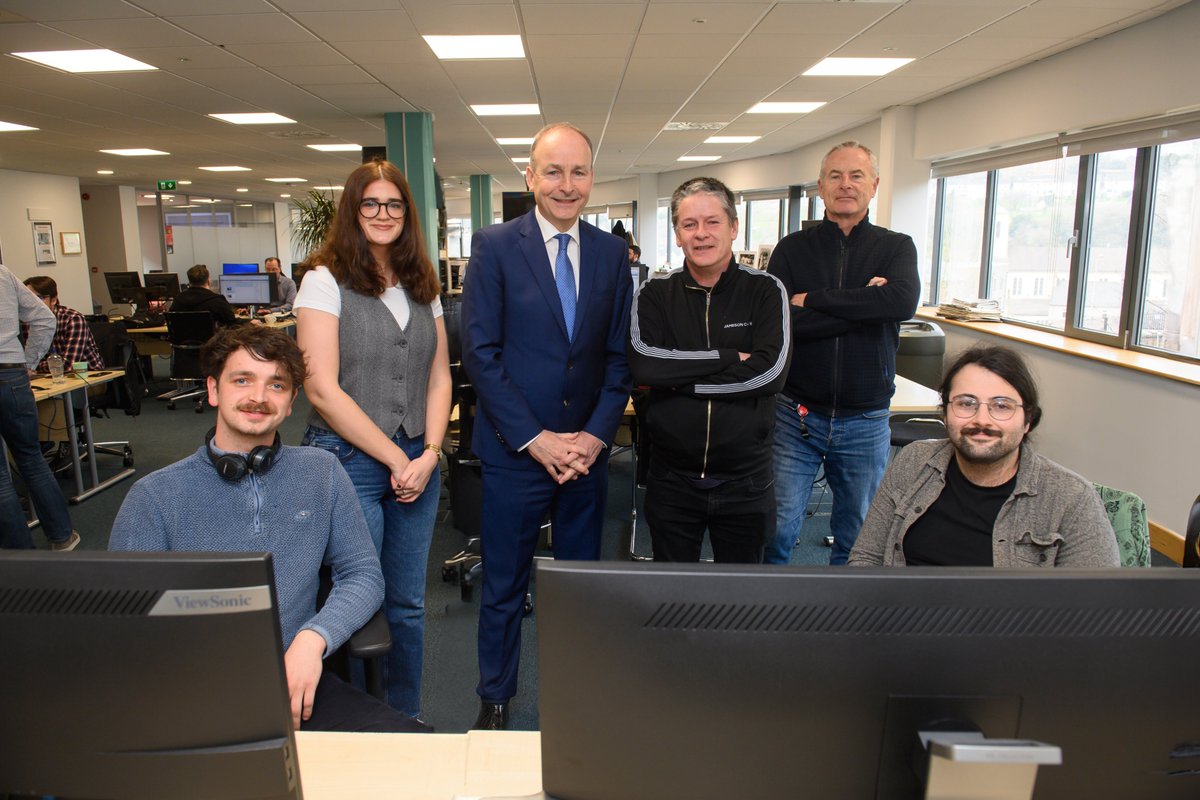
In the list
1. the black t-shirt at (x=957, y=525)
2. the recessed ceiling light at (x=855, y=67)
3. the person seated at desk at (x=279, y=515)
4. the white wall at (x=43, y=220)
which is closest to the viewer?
the person seated at desk at (x=279, y=515)

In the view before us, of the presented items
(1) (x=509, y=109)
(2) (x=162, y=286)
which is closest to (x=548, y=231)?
(1) (x=509, y=109)

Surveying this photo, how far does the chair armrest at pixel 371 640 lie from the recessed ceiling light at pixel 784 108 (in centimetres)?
726

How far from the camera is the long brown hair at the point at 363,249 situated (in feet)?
6.81

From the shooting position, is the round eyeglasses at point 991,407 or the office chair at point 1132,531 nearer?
the round eyeglasses at point 991,407

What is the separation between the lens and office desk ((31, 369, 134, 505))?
15.1 feet

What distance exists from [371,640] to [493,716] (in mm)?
863

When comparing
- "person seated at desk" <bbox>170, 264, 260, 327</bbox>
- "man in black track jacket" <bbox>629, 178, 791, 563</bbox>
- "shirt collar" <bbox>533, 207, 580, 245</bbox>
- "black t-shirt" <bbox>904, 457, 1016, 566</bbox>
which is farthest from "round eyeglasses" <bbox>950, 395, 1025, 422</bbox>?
"person seated at desk" <bbox>170, 264, 260, 327</bbox>

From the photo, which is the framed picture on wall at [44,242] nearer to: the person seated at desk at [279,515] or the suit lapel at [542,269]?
the suit lapel at [542,269]

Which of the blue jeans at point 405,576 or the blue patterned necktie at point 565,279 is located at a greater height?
the blue patterned necktie at point 565,279

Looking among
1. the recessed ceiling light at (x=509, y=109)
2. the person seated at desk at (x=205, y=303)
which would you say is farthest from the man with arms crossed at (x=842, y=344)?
the person seated at desk at (x=205, y=303)

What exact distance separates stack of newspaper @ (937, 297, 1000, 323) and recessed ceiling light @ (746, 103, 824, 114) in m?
2.45

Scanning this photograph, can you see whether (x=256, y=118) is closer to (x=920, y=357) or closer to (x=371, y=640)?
(x=920, y=357)

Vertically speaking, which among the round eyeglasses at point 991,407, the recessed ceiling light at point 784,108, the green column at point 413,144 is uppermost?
the recessed ceiling light at point 784,108

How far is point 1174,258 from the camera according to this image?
467cm
